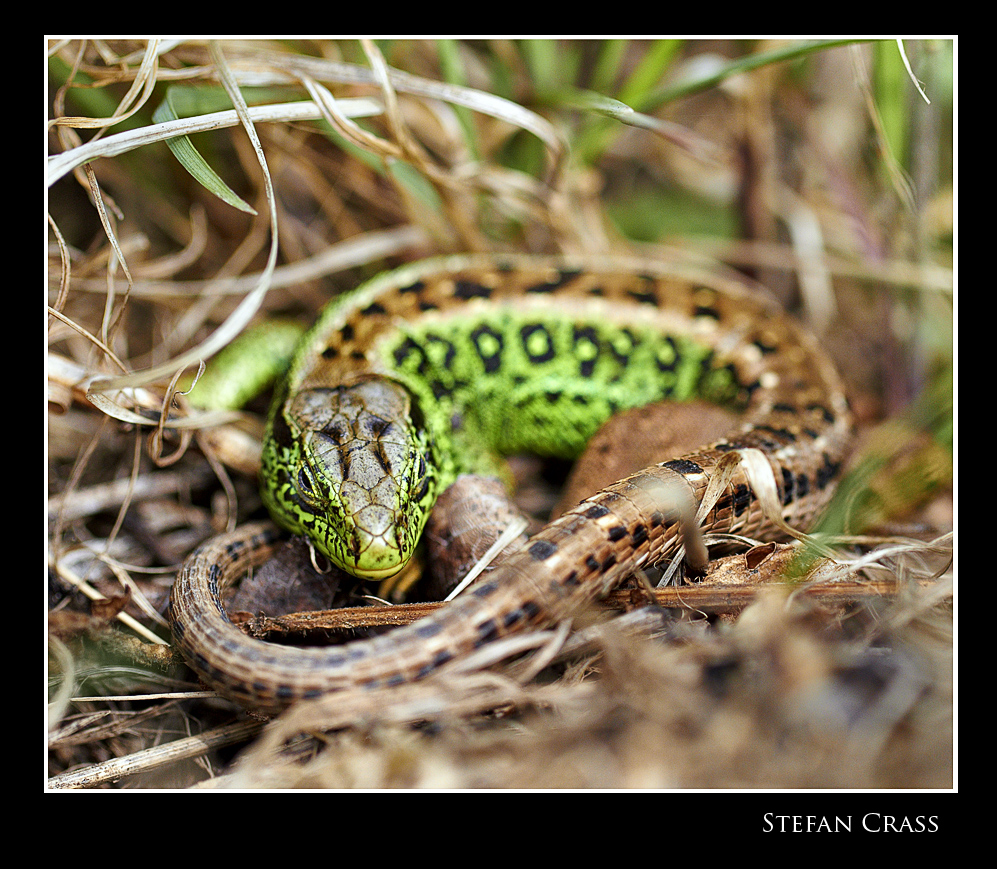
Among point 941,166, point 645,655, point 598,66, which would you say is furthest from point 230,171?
point 941,166

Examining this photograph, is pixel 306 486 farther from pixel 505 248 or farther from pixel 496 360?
pixel 505 248

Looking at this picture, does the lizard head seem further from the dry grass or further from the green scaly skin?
the dry grass

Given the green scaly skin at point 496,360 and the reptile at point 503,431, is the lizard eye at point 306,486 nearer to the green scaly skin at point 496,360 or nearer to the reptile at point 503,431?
the reptile at point 503,431

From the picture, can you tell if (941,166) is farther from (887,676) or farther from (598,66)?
(887,676)

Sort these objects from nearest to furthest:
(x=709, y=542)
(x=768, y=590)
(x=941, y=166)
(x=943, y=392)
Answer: (x=768, y=590) < (x=709, y=542) < (x=943, y=392) < (x=941, y=166)

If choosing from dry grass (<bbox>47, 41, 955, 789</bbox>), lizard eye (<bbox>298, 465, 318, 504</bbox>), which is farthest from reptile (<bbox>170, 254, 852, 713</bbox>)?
dry grass (<bbox>47, 41, 955, 789</bbox>)

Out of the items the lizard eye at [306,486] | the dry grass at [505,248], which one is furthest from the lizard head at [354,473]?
the dry grass at [505,248]
